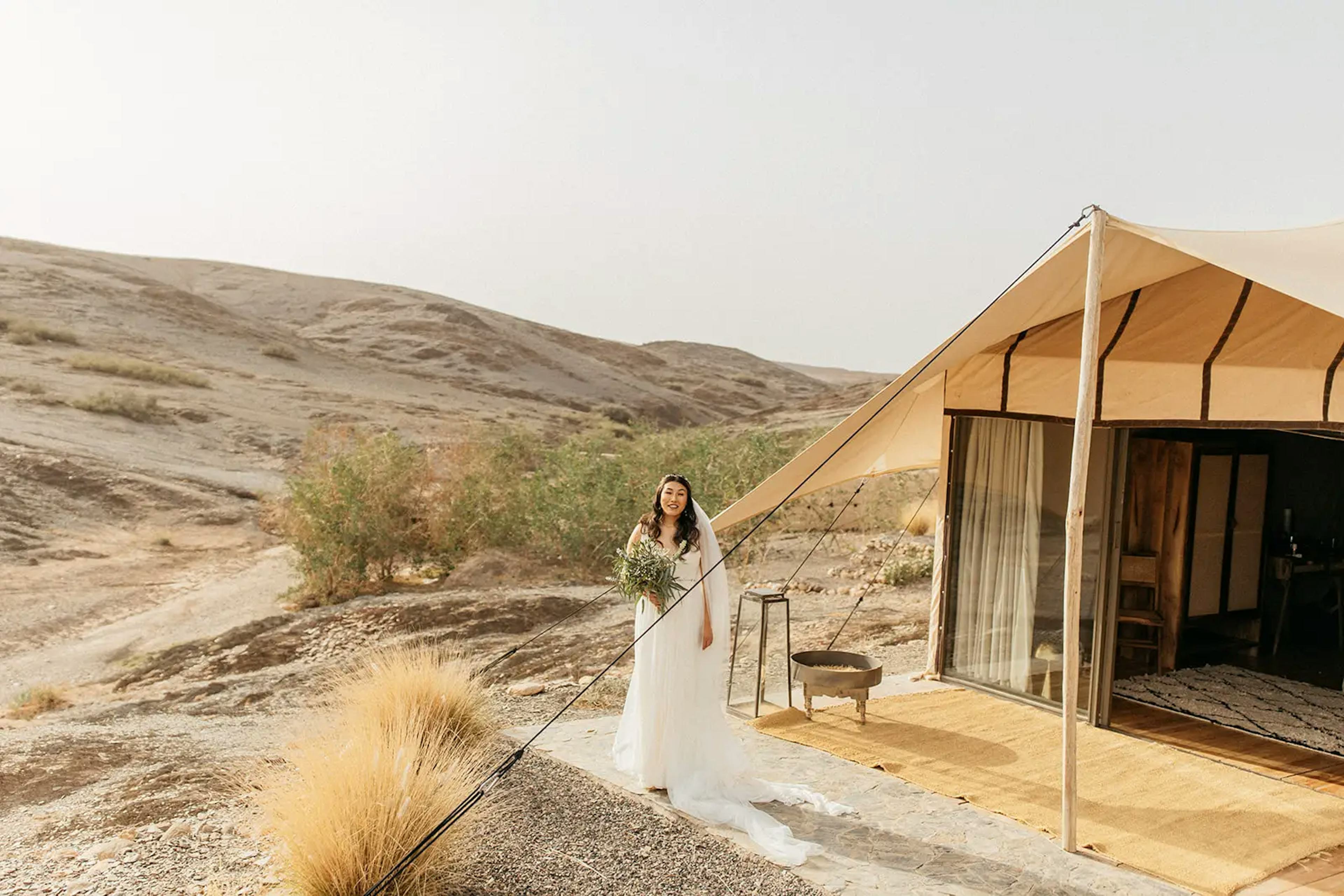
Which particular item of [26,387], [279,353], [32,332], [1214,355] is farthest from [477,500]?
[279,353]

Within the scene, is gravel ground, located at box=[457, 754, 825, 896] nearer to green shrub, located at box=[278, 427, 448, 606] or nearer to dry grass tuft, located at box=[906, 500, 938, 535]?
green shrub, located at box=[278, 427, 448, 606]

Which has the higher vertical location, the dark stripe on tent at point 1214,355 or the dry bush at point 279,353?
the dry bush at point 279,353

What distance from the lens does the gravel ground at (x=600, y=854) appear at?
381cm

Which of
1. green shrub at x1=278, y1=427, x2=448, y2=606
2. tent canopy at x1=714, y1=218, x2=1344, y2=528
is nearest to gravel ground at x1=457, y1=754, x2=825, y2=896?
tent canopy at x1=714, y1=218, x2=1344, y2=528

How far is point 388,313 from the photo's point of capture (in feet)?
152

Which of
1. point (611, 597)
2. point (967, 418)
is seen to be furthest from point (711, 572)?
point (611, 597)

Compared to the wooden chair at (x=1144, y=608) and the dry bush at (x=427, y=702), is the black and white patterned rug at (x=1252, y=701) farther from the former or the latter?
the dry bush at (x=427, y=702)

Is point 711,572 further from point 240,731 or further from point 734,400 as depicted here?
point 734,400

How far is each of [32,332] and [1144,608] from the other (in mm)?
28309

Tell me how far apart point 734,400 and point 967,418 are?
4371cm

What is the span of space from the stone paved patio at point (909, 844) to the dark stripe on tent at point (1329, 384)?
2412 mm

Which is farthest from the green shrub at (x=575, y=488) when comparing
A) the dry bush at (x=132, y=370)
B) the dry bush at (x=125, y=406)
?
the dry bush at (x=132, y=370)

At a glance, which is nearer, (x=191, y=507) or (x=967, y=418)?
(x=967, y=418)

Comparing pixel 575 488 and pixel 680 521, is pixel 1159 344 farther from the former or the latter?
pixel 575 488
